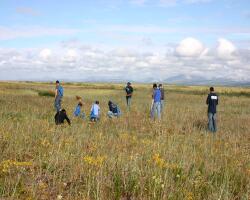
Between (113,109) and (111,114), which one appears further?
(113,109)

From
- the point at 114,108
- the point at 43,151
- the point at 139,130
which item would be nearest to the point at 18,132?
the point at 43,151

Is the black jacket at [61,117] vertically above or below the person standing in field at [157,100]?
below

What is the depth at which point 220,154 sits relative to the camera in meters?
9.95

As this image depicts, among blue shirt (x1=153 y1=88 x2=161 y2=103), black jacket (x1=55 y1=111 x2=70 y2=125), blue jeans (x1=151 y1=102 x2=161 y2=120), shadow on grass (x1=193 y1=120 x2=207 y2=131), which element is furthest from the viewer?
blue shirt (x1=153 y1=88 x2=161 y2=103)

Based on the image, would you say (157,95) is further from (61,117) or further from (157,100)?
(61,117)

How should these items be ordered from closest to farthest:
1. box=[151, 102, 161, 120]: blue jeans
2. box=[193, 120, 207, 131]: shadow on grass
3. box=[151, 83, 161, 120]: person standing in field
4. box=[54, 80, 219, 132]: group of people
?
box=[54, 80, 219, 132]: group of people → box=[193, 120, 207, 131]: shadow on grass → box=[151, 102, 161, 120]: blue jeans → box=[151, 83, 161, 120]: person standing in field

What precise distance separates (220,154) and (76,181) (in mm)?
4778

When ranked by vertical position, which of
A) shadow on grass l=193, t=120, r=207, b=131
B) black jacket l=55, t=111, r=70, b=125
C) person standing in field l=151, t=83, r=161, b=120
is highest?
person standing in field l=151, t=83, r=161, b=120

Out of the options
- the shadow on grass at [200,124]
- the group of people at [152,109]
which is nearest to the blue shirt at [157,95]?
the group of people at [152,109]

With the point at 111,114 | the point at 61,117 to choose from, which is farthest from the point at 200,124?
the point at 61,117

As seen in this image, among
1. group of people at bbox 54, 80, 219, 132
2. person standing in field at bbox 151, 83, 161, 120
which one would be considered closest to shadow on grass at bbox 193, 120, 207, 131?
group of people at bbox 54, 80, 219, 132

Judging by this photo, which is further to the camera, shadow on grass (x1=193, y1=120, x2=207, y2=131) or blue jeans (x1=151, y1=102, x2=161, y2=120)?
blue jeans (x1=151, y1=102, x2=161, y2=120)

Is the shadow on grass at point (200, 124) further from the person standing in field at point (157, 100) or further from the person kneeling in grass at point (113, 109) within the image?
the person kneeling in grass at point (113, 109)

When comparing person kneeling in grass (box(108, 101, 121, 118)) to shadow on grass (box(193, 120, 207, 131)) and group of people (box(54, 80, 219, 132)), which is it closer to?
group of people (box(54, 80, 219, 132))
